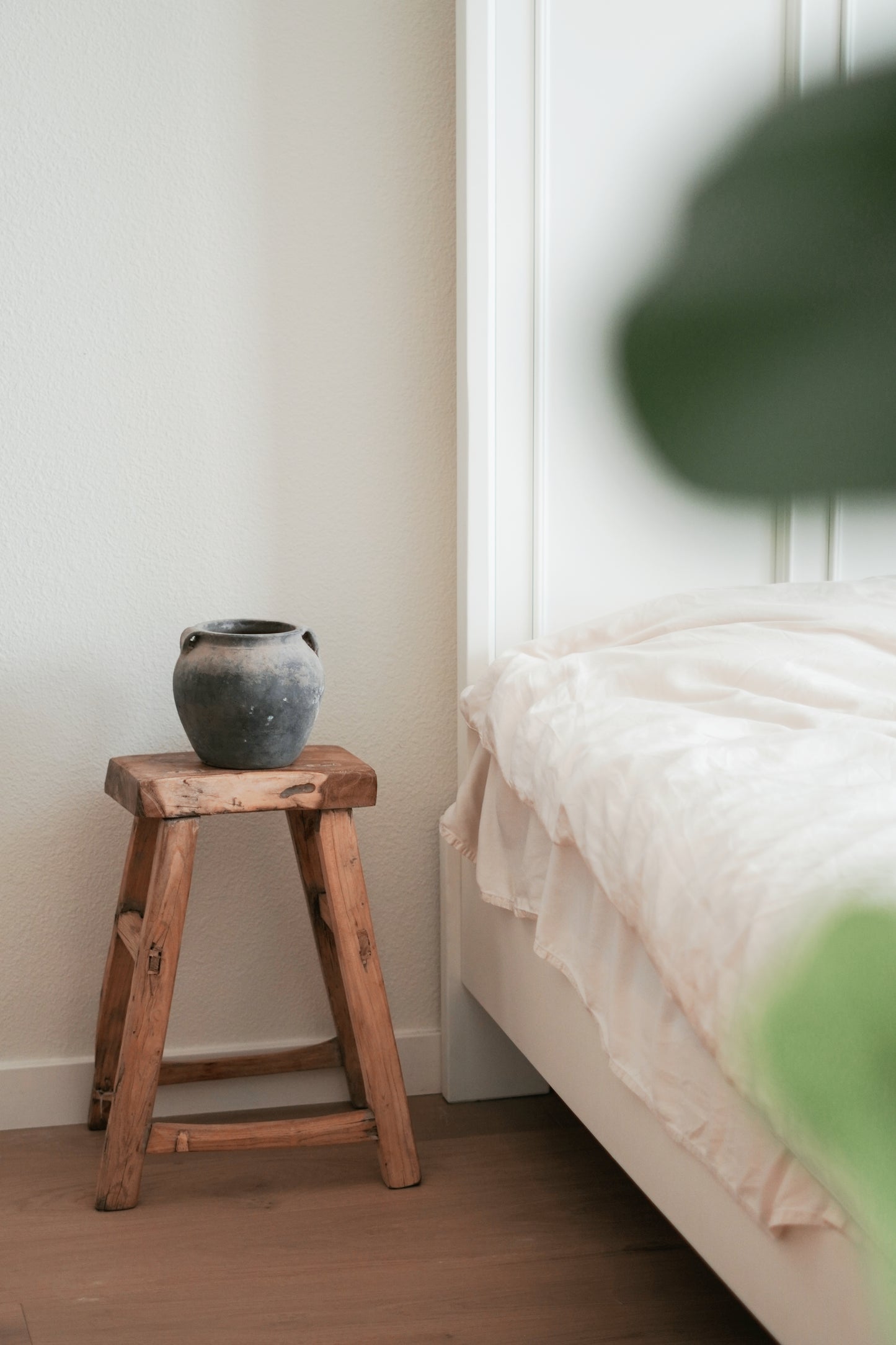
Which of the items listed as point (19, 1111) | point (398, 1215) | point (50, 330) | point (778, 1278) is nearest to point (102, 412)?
point (50, 330)

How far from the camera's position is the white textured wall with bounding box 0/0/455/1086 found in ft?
4.76

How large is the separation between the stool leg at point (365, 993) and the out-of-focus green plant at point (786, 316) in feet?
2.45

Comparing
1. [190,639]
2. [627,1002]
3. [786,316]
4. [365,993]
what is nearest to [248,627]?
[190,639]

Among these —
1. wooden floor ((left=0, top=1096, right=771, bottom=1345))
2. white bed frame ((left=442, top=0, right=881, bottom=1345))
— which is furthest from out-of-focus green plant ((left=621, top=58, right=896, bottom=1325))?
wooden floor ((left=0, top=1096, right=771, bottom=1345))

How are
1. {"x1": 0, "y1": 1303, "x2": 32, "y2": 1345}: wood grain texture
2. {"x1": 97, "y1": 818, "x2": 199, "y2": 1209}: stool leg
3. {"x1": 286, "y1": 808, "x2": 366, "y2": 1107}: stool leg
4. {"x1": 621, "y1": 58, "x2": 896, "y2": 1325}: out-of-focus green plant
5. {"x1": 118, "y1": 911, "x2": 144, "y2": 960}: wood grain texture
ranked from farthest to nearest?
{"x1": 621, "y1": 58, "x2": 896, "y2": 1325}: out-of-focus green plant → {"x1": 286, "y1": 808, "x2": 366, "y2": 1107}: stool leg → {"x1": 118, "y1": 911, "x2": 144, "y2": 960}: wood grain texture → {"x1": 97, "y1": 818, "x2": 199, "y2": 1209}: stool leg → {"x1": 0, "y1": 1303, "x2": 32, "y2": 1345}: wood grain texture

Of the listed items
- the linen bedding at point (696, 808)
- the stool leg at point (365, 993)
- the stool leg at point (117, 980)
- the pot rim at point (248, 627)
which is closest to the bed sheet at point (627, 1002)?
the linen bedding at point (696, 808)

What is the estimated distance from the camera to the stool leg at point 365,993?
50.7 inches

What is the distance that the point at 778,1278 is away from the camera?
0.70 metres

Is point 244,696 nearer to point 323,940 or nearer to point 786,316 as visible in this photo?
point 323,940

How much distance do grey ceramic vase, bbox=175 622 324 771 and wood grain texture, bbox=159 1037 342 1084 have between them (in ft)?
1.52

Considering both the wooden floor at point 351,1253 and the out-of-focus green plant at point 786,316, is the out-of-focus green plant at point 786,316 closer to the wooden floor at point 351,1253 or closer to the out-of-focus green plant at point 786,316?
the out-of-focus green plant at point 786,316

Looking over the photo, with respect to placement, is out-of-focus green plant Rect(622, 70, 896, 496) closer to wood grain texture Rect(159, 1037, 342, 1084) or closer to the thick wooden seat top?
the thick wooden seat top

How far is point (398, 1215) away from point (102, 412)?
1.09 metres

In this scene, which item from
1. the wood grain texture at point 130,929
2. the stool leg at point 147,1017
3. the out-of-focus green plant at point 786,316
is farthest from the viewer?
the out-of-focus green plant at point 786,316
